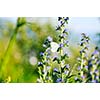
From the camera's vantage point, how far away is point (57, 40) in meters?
2.13

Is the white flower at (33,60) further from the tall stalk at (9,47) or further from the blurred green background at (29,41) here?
the tall stalk at (9,47)

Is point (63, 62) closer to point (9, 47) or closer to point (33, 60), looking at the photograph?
point (33, 60)

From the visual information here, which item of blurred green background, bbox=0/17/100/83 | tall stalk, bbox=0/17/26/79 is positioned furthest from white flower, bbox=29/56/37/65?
tall stalk, bbox=0/17/26/79

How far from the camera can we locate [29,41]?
7.00 ft

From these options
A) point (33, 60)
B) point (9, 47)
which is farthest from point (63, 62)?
point (9, 47)

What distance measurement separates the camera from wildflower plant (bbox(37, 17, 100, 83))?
2102mm

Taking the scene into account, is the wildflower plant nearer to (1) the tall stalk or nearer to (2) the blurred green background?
(2) the blurred green background

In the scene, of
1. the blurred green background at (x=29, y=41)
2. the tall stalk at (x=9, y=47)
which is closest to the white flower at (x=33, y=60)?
the blurred green background at (x=29, y=41)

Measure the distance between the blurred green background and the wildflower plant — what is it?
0.10 feet

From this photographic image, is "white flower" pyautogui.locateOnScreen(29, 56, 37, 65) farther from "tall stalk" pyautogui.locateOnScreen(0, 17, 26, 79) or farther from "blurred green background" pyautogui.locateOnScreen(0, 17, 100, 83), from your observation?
"tall stalk" pyautogui.locateOnScreen(0, 17, 26, 79)

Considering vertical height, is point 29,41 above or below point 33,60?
above

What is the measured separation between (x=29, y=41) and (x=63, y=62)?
11.0 inches
